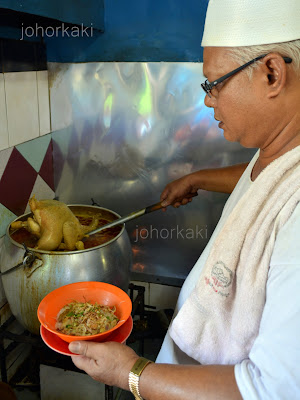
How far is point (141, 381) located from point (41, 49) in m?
1.37

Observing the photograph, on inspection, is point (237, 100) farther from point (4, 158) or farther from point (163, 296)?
point (163, 296)

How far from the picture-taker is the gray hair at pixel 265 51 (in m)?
0.60

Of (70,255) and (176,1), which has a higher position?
(176,1)

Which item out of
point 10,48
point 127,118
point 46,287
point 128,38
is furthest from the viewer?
point 127,118

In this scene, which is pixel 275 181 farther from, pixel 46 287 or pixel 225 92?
pixel 46 287

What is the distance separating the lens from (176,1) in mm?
1367

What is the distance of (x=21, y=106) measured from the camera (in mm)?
1402

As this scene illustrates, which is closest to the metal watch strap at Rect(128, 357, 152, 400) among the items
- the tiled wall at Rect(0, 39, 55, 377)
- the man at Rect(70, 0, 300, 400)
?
the man at Rect(70, 0, 300, 400)

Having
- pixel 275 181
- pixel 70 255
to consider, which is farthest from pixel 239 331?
pixel 70 255

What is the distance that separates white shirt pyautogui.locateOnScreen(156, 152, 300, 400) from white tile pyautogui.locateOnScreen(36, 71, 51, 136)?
4.20 feet

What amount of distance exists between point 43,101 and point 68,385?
1.16 metres

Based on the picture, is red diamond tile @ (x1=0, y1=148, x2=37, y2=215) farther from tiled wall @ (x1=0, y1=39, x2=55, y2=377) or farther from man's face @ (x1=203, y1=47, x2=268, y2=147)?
man's face @ (x1=203, y1=47, x2=268, y2=147)

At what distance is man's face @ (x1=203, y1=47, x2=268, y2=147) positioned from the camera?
A: 25.6 inches

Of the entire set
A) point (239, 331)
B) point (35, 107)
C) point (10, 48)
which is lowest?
point (239, 331)
